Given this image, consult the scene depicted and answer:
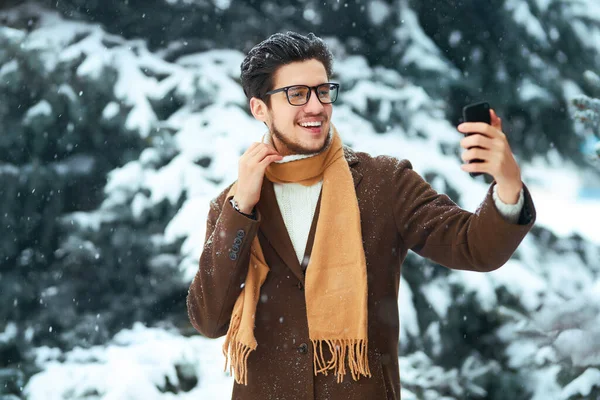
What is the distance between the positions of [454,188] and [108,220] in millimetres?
2094

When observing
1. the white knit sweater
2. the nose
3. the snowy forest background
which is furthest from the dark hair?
the snowy forest background

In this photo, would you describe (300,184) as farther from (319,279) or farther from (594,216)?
(594,216)

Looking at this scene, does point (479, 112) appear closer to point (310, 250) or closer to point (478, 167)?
point (478, 167)

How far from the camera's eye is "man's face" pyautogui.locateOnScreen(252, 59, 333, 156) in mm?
1861

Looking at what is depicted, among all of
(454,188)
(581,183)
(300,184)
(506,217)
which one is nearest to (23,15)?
(454,188)

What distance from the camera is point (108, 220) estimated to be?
418 cm

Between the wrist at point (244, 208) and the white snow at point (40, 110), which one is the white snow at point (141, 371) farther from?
the wrist at point (244, 208)

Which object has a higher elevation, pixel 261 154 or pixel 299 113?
pixel 299 113

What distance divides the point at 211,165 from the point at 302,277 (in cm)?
220

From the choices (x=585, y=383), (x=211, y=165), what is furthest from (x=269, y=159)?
(x=585, y=383)

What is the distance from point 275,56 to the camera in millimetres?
1930

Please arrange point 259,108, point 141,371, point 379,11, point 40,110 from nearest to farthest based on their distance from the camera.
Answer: point 259,108
point 141,371
point 379,11
point 40,110

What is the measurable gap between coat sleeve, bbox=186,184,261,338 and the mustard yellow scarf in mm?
42

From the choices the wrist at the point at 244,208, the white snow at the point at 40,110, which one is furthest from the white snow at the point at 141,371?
the wrist at the point at 244,208
